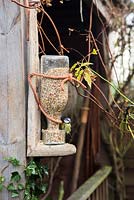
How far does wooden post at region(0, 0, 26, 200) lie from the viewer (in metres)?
1.63

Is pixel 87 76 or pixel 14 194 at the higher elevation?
pixel 87 76

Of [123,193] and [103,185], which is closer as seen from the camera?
[103,185]

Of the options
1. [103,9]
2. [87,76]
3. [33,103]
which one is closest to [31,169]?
[33,103]

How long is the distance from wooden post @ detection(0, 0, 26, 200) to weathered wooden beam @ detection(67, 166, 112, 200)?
41.2 inches

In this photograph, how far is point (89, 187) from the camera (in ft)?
9.78

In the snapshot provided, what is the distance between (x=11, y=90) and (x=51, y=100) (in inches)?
6.6

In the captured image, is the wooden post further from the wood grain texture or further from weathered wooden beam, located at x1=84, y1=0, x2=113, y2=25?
weathered wooden beam, located at x1=84, y1=0, x2=113, y2=25

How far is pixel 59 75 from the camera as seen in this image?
1.64m

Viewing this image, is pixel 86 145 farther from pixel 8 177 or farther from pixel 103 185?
pixel 8 177

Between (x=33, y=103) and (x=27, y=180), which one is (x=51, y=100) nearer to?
(x=33, y=103)

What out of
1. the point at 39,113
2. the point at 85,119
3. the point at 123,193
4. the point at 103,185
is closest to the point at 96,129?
the point at 85,119

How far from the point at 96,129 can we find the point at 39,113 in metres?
2.26

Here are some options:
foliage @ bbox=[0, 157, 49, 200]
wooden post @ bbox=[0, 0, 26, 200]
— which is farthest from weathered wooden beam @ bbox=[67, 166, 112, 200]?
wooden post @ bbox=[0, 0, 26, 200]

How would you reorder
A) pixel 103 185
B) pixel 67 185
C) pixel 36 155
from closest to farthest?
pixel 36 155 < pixel 103 185 < pixel 67 185
